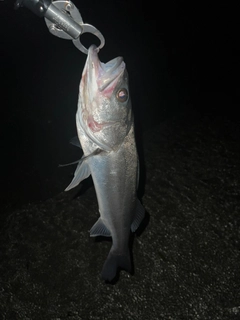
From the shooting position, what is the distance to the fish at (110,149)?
59.6 inches

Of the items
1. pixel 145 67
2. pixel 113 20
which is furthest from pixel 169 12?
pixel 145 67

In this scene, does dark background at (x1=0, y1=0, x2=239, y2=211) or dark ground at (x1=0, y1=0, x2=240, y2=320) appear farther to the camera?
dark background at (x1=0, y1=0, x2=239, y2=211)

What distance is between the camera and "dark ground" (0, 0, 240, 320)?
2.52 meters

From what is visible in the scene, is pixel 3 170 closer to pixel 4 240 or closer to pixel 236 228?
pixel 4 240

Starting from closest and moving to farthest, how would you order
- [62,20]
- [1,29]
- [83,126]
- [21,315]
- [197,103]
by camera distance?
[62,20]
[83,126]
[21,315]
[197,103]
[1,29]

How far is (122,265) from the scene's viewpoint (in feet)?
6.46

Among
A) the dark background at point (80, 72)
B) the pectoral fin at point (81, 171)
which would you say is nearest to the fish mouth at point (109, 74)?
the pectoral fin at point (81, 171)

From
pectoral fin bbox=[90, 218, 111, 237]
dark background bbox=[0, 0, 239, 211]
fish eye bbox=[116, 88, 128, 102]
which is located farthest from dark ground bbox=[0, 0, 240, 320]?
fish eye bbox=[116, 88, 128, 102]

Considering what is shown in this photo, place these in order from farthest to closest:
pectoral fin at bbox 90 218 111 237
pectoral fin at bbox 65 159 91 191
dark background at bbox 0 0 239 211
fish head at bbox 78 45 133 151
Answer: dark background at bbox 0 0 239 211 < pectoral fin at bbox 90 218 111 237 < pectoral fin at bbox 65 159 91 191 < fish head at bbox 78 45 133 151

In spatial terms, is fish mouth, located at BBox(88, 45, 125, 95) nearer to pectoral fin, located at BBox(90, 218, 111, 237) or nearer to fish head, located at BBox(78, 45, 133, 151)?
fish head, located at BBox(78, 45, 133, 151)

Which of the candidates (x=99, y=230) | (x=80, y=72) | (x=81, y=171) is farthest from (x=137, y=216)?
(x=80, y=72)

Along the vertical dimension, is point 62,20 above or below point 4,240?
above

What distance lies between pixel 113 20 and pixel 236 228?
214 inches

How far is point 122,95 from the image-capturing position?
1584mm
